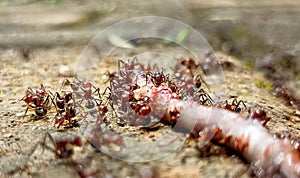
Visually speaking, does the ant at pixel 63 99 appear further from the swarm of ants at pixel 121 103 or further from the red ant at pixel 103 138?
the red ant at pixel 103 138

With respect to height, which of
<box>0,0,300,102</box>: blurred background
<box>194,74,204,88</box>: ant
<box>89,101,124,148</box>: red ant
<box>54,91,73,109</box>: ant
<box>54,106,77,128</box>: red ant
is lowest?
<box>89,101,124,148</box>: red ant

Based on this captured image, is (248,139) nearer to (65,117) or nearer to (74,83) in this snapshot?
(65,117)

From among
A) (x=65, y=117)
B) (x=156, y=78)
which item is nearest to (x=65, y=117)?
(x=65, y=117)

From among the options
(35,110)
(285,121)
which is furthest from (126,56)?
(285,121)

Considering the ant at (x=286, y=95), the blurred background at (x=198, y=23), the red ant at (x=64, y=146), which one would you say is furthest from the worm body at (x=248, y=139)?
the blurred background at (x=198, y=23)

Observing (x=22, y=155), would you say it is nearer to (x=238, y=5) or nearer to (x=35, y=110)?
(x=35, y=110)

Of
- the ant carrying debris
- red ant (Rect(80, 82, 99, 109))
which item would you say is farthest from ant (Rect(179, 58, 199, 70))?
the ant carrying debris

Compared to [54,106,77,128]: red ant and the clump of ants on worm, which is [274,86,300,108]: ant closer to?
the clump of ants on worm
